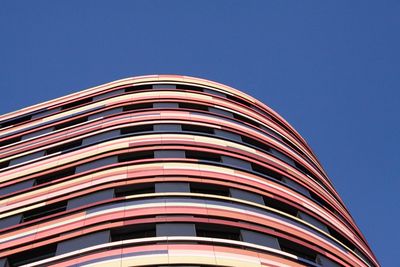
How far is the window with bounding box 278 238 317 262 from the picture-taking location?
27.3 metres

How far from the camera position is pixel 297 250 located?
27844mm

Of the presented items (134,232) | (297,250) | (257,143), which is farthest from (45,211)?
(257,143)

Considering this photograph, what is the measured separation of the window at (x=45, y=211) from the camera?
1161 inches

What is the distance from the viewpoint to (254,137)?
1510 inches

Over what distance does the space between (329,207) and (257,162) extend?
595cm

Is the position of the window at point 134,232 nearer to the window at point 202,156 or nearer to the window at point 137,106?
the window at point 202,156

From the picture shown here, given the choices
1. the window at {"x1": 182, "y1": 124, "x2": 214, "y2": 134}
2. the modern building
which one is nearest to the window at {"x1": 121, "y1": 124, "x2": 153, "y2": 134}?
the modern building

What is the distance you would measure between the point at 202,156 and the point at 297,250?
8981mm

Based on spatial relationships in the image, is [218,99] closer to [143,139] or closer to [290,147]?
[290,147]

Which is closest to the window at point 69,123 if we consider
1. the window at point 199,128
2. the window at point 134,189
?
the window at point 199,128

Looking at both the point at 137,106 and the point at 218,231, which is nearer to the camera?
the point at 218,231

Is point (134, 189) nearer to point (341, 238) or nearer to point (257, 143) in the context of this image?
point (257, 143)

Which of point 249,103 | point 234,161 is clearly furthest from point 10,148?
point 249,103

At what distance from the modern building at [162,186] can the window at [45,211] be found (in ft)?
0.18
